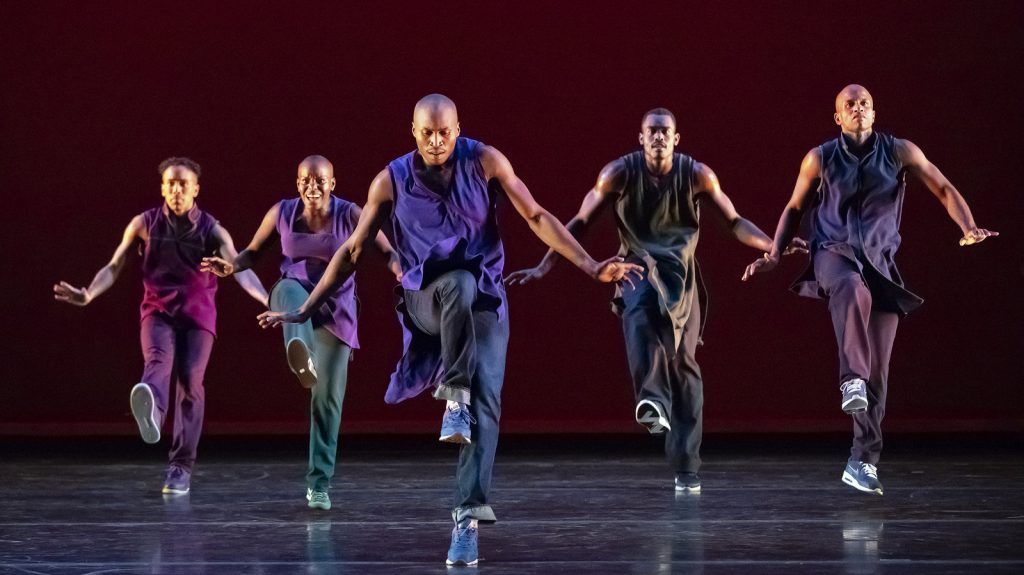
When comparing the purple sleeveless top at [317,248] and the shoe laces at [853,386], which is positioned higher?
the purple sleeveless top at [317,248]

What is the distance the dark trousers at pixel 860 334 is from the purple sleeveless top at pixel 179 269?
2692 millimetres

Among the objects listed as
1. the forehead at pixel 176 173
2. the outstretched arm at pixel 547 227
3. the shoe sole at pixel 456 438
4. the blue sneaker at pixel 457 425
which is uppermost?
the forehead at pixel 176 173

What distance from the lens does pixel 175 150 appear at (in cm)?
847

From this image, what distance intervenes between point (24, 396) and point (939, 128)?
19.4 ft

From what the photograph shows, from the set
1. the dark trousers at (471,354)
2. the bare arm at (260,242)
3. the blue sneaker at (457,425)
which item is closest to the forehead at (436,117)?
the dark trousers at (471,354)

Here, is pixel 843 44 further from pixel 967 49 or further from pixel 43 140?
pixel 43 140

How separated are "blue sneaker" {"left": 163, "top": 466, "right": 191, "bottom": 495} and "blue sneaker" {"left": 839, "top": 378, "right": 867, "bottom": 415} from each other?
2.86 meters

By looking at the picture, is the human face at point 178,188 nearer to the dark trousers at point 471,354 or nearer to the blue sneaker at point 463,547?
the dark trousers at point 471,354

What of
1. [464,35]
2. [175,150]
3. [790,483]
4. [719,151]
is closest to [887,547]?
[790,483]

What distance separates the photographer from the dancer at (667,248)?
5508mm

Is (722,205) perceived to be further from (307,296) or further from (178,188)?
(178,188)

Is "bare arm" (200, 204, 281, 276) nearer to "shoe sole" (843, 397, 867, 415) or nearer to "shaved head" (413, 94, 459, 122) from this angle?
"shaved head" (413, 94, 459, 122)

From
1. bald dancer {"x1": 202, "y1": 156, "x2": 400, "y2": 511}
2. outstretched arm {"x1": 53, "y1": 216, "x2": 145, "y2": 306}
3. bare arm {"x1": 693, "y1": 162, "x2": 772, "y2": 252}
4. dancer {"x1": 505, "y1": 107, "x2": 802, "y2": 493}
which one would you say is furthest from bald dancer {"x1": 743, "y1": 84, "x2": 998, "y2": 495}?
outstretched arm {"x1": 53, "y1": 216, "x2": 145, "y2": 306}

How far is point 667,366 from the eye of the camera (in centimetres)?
562
